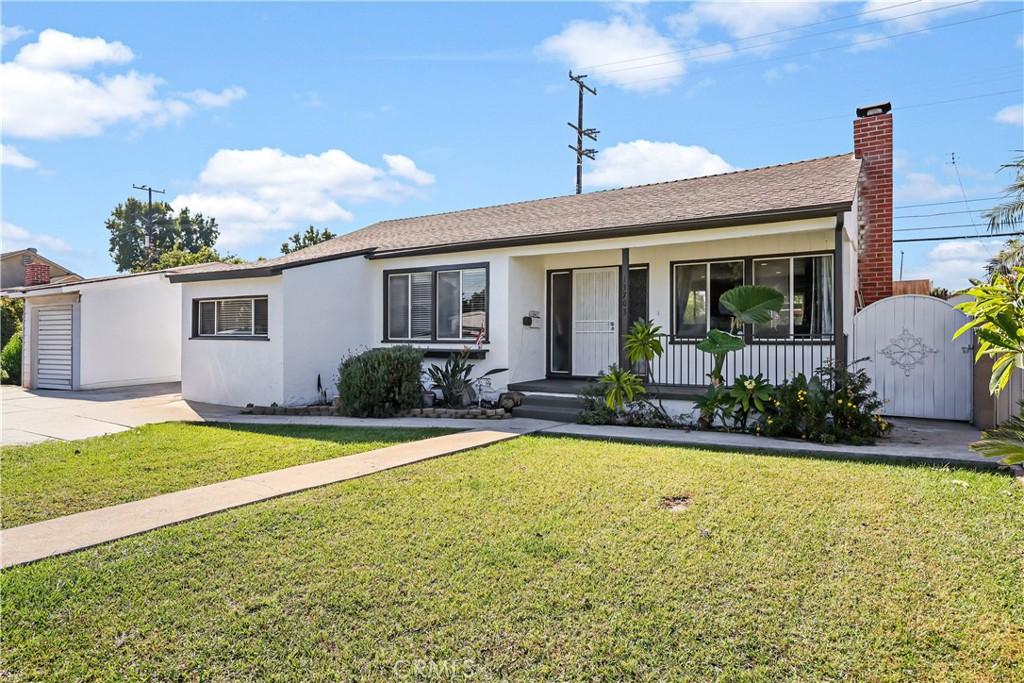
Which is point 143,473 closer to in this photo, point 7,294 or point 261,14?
point 261,14

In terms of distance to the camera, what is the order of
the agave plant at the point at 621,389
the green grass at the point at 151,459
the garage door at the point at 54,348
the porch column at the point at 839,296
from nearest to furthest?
the green grass at the point at 151,459 → the porch column at the point at 839,296 → the agave plant at the point at 621,389 → the garage door at the point at 54,348

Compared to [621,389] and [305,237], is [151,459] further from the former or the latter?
[305,237]

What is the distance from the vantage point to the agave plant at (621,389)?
383 inches

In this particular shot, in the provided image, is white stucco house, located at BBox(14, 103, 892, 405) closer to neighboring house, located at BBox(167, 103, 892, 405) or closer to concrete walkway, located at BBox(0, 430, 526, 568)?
neighboring house, located at BBox(167, 103, 892, 405)

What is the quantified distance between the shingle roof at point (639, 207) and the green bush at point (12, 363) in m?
10.3

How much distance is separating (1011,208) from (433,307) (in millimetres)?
15609

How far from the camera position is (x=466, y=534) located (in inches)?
181

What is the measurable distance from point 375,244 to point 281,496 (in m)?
10.4

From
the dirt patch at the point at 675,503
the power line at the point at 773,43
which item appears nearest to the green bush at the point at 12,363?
the dirt patch at the point at 675,503

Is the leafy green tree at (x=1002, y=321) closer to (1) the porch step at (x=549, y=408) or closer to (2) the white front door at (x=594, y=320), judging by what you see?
(1) the porch step at (x=549, y=408)

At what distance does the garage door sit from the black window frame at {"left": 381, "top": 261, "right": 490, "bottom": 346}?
31.5 ft

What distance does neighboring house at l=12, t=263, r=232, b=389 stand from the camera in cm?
1666
